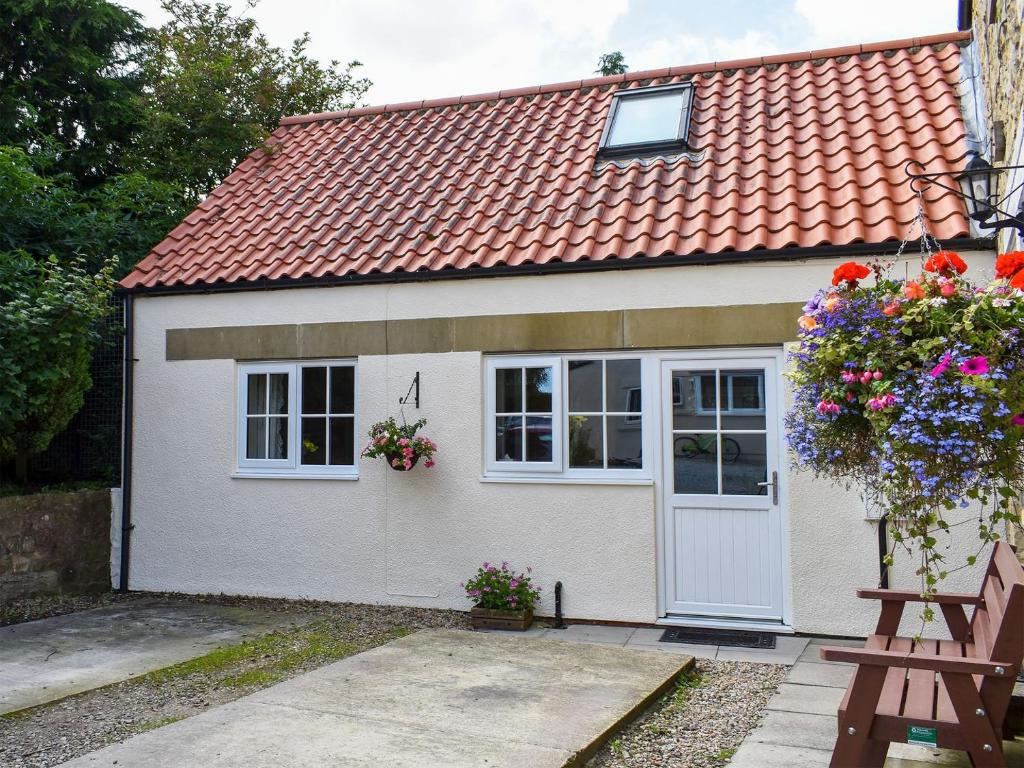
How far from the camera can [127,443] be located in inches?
360

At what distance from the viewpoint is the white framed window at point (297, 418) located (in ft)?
27.9

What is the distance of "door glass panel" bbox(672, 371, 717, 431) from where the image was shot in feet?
23.9

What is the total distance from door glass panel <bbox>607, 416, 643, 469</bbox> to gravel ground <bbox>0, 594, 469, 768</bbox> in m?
1.90

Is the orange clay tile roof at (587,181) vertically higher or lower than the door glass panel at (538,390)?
higher

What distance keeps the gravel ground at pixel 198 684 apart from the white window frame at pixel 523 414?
1367mm

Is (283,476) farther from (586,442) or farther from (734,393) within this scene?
(734,393)

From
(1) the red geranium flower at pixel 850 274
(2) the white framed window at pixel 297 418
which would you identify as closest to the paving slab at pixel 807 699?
(1) the red geranium flower at pixel 850 274

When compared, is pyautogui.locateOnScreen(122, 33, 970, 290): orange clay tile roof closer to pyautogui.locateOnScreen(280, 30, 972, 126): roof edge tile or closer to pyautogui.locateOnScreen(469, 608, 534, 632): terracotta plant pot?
pyautogui.locateOnScreen(280, 30, 972, 126): roof edge tile

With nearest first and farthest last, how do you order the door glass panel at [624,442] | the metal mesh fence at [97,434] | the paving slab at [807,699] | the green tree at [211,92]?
the paving slab at [807,699] → the door glass panel at [624,442] → the metal mesh fence at [97,434] → the green tree at [211,92]

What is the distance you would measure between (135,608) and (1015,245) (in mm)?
7674

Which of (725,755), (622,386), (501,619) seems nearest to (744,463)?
(622,386)

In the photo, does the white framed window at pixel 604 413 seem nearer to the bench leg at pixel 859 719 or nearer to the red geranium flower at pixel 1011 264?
the bench leg at pixel 859 719

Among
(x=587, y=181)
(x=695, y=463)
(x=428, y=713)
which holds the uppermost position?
(x=587, y=181)

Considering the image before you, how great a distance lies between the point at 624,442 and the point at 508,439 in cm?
104
